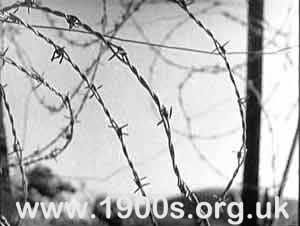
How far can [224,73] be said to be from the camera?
523 millimetres

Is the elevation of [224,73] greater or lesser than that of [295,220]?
greater

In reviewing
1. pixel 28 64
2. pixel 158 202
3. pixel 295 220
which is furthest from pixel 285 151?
pixel 28 64

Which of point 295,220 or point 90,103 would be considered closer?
point 90,103

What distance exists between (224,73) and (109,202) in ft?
0.57

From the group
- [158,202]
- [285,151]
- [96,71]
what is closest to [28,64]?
[96,71]

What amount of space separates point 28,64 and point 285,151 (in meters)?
0.31

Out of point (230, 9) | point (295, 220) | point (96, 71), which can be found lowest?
point (295, 220)

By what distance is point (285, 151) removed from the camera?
592 millimetres

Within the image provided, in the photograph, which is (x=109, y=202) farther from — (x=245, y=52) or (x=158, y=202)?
(x=245, y=52)

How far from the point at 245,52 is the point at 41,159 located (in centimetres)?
23

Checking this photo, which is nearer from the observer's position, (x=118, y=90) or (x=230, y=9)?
(x=118, y=90)

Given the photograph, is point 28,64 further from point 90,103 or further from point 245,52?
point 245,52

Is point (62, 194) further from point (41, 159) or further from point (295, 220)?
point (295, 220)

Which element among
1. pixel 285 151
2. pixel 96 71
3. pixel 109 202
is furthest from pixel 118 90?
pixel 285 151
